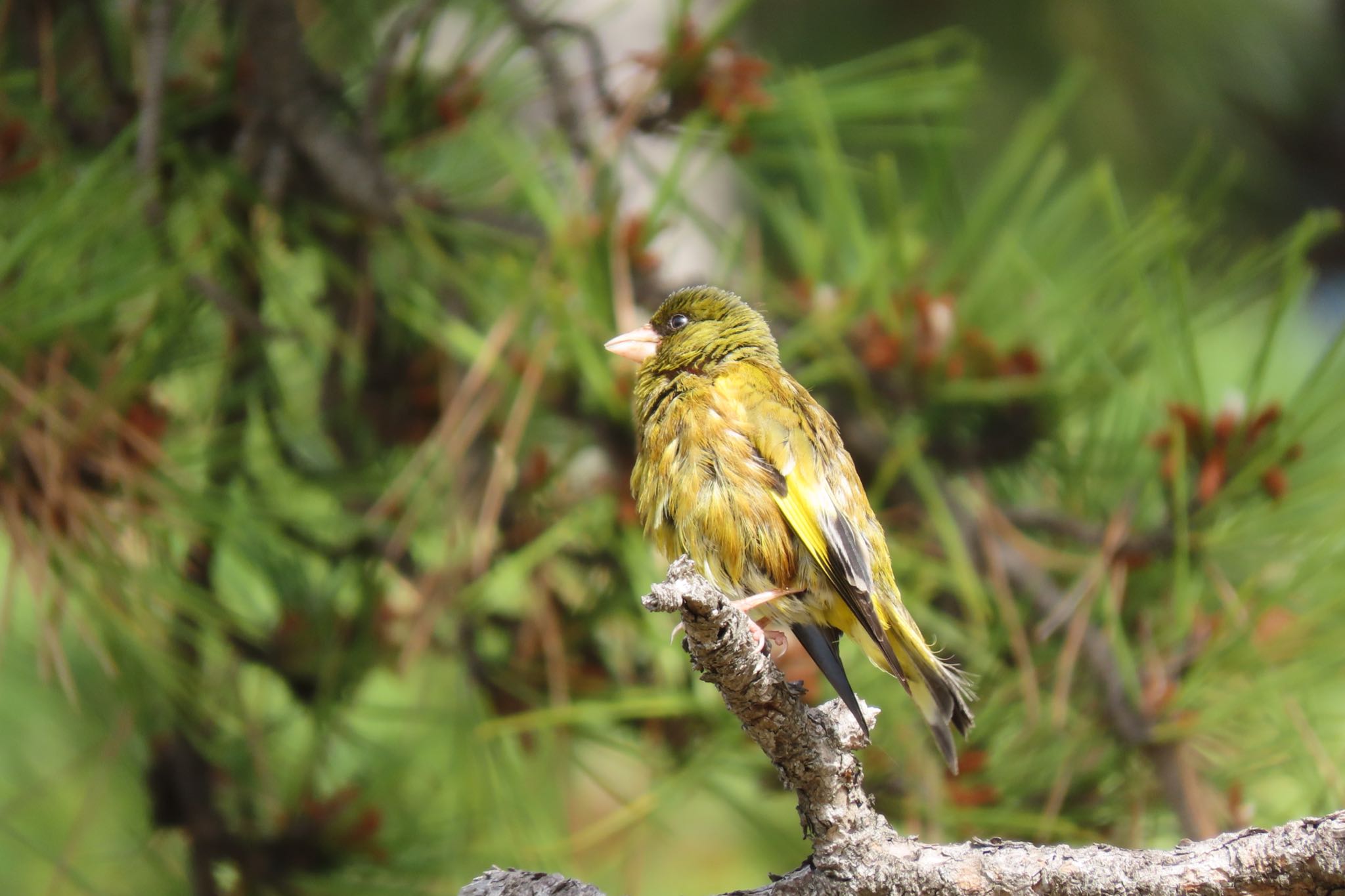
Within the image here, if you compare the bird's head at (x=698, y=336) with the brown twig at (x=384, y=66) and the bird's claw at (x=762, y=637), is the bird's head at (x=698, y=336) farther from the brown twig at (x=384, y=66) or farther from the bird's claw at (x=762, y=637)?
the brown twig at (x=384, y=66)

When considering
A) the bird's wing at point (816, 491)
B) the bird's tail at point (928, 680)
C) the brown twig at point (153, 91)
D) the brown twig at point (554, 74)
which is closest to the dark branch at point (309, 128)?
the brown twig at point (153, 91)

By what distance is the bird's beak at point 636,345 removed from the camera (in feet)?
5.69

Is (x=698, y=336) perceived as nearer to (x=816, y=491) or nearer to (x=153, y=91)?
(x=816, y=491)

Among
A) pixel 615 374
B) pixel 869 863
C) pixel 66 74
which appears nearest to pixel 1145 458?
pixel 615 374

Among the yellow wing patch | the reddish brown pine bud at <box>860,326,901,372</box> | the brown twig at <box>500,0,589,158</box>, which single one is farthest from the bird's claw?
the brown twig at <box>500,0,589,158</box>

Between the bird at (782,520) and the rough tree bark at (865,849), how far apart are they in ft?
0.89

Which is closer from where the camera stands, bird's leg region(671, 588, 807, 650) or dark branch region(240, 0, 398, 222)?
bird's leg region(671, 588, 807, 650)

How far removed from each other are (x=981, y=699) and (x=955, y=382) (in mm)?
500

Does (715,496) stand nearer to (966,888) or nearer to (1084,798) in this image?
(966,888)

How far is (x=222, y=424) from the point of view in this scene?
2.24m

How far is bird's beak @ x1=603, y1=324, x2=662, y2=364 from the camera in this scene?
174 cm

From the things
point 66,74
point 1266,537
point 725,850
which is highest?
point 66,74

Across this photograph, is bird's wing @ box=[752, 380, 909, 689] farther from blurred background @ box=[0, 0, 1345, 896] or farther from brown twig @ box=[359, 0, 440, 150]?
brown twig @ box=[359, 0, 440, 150]

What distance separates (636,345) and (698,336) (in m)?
0.09
